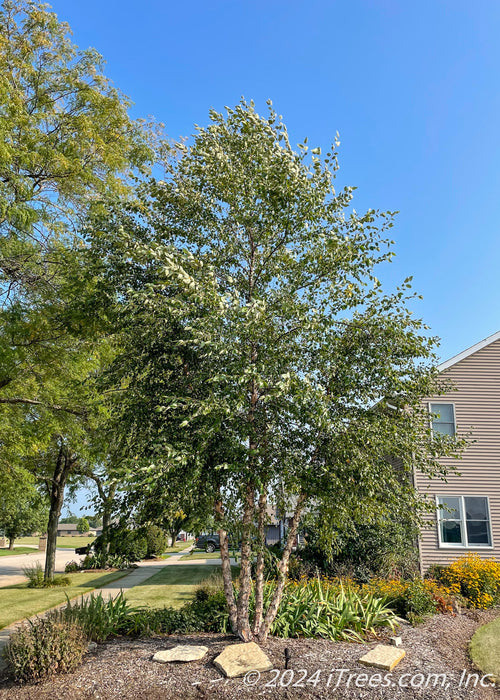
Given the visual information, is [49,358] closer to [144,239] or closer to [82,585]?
[144,239]

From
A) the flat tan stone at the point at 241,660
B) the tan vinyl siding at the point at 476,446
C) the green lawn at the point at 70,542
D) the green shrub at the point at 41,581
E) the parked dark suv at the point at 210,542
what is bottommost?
the green lawn at the point at 70,542

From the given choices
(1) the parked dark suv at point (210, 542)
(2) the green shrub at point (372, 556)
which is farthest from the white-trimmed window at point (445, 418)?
(1) the parked dark suv at point (210, 542)

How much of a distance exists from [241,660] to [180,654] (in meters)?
0.92

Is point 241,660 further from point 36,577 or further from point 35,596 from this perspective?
point 36,577

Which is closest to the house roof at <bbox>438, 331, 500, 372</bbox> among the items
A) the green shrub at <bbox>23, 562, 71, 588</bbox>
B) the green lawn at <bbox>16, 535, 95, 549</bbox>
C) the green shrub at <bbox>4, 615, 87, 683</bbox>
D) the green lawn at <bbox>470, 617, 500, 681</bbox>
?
the green lawn at <bbox>470, 617, 500, 681</bbox>

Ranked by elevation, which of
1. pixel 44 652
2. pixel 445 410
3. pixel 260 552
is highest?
pixel 445 410

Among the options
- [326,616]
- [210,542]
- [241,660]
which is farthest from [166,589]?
[210,542]

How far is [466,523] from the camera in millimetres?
16375

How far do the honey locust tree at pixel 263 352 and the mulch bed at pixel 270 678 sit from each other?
40.2 inches

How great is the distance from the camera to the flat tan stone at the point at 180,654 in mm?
6867

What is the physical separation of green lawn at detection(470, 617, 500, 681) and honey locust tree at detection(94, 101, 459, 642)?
2564 mm

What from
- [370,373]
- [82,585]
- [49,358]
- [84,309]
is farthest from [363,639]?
[82,585]

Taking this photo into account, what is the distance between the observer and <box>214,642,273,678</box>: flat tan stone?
6407 mm

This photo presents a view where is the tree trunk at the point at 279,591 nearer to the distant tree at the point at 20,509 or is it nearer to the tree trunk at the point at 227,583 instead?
the tree trunk at the point at 227,583
